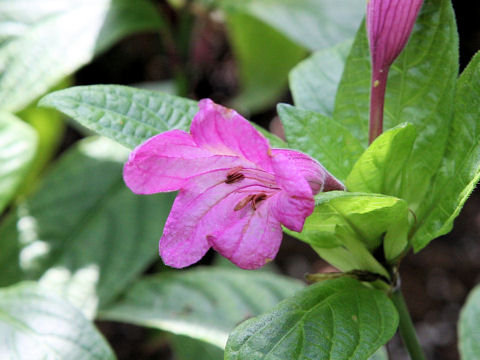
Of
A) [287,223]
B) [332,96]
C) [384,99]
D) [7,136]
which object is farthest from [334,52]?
[7,136]

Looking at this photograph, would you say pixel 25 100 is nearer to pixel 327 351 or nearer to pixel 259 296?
pixel 259 296

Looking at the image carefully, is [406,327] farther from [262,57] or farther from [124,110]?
[262,57]

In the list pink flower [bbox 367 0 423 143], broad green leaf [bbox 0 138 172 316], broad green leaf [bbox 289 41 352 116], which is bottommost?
broad green leaf [bbox 0 138 172 316]

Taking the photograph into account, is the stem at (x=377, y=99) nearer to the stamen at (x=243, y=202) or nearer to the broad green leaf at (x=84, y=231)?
the stamen at (x=243, y=202)

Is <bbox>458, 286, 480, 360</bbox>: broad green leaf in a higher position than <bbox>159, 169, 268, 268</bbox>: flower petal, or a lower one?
lower

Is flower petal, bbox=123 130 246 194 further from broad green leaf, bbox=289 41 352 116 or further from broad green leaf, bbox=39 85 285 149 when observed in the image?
broad green leaf, bbox=289 41 352 116

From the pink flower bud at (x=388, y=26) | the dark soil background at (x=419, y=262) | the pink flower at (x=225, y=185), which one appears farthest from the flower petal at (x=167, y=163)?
the dark soil background at (x=419, y=262)

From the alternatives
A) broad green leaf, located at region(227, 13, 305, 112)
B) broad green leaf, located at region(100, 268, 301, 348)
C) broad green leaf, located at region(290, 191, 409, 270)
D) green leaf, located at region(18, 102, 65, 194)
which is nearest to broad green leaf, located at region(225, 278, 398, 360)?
broad green leaf, located at region(290, 191, 409, 270)

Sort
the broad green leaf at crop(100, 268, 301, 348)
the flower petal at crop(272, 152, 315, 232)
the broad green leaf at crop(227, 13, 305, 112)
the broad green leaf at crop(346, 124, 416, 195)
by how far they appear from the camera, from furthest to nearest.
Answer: the broad green leaf at crop(227, 13, 305, 112), the broad green leaf at crop(100, 268, 301, 348), the broad green leaf at crop(346, 124, 416, 195), the flower petal at crop(272, 152, 315, 232)
